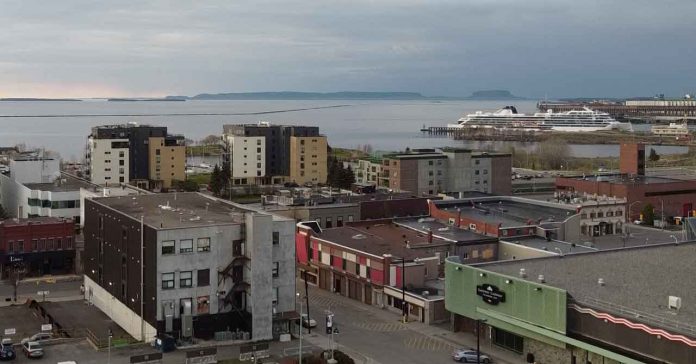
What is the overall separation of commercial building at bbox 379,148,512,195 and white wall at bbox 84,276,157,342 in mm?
19879

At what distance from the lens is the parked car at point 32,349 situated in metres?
15.6

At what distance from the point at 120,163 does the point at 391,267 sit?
86.3 feet

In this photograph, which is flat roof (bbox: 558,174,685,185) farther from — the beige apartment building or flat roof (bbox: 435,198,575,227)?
the beige apartment building

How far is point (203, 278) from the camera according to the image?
1692cm

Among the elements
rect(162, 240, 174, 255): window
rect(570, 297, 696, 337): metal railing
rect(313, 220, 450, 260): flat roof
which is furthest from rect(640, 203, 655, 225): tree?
rect(162, 240, 174, 255): window

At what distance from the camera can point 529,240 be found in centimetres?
2366

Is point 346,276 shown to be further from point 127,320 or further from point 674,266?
point 674,266

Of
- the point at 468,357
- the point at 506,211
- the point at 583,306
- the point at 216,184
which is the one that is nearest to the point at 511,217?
the point at 506,211

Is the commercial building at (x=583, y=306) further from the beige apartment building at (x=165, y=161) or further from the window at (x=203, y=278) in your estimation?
the beige apartment building at (x=165, y=161)

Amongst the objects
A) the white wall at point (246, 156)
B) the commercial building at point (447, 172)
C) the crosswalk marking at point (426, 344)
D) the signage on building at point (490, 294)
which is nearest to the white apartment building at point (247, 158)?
the white wall at point (246, 156)

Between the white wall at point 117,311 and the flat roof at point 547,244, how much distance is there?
32.8 feet

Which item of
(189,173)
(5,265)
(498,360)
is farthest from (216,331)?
(189,173)

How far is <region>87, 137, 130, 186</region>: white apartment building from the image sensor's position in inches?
1678

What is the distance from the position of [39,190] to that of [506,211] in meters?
14.6
